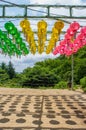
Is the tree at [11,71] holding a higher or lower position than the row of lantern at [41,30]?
lower

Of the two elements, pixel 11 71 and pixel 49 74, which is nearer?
pixel 49 74

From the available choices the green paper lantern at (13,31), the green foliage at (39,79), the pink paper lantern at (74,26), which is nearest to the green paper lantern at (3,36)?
the green paper lantern at (13,31)

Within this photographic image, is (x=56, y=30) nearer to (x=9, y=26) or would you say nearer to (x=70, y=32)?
(x=70, y=32)

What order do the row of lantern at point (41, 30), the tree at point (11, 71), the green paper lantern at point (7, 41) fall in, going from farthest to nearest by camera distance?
1. the tree at point (11, 71)
2. the green paper lantern at point (7, 41)
3. the row of lantern at point (41, 30)

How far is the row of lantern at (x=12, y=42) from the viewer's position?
373 inches

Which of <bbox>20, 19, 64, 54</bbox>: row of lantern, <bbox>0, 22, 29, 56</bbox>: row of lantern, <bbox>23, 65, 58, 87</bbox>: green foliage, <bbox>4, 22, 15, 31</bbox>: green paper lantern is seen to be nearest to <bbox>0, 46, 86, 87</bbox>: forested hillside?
<bbox>23, 65, 58, 87</bbox>: green foliage

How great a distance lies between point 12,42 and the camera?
10953mm

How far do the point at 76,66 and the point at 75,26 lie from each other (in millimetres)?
23850

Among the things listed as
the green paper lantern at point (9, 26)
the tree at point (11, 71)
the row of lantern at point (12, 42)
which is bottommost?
the tree at point (11, 71)

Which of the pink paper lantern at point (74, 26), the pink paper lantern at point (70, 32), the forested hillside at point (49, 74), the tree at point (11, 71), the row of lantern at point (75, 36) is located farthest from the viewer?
the tree at point (11, 71)

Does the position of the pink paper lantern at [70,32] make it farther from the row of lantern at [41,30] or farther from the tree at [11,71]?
the tree at [11,71]

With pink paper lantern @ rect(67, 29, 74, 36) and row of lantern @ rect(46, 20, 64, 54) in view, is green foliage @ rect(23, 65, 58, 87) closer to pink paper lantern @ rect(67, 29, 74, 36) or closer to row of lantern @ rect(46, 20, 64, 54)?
row of lantern @ rect(46, 20, 64, 54)

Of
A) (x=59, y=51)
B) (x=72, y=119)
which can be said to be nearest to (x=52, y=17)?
(x=59, y=51)

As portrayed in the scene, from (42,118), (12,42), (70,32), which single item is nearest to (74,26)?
(70,32)
